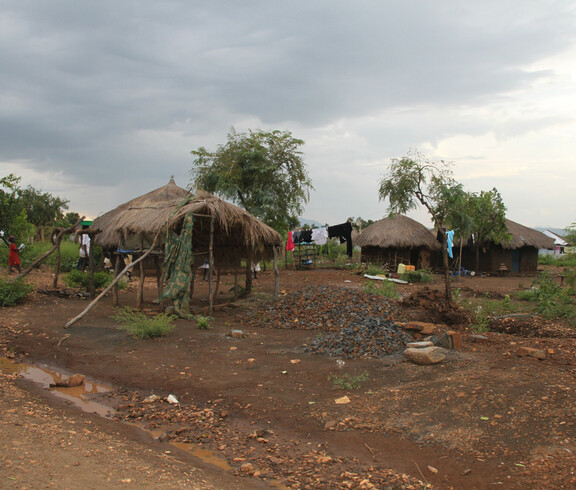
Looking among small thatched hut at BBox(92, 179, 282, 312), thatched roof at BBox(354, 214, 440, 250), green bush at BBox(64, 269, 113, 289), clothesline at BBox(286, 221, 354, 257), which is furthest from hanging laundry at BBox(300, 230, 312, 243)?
green bush at BBox(64, 269, 113, 289)

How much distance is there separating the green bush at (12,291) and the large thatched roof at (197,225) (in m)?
2.24

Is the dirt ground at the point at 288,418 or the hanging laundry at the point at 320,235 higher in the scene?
the hanging laundry at the point at 320,235

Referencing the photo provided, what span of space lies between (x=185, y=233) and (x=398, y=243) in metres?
14.4

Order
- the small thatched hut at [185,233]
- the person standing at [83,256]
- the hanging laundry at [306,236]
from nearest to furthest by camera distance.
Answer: the small thatched hut at [185,233], the person standing at [83,256], the hanging laundry at [306,236]

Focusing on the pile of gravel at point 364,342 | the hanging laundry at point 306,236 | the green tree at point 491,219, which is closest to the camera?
the pile of gravel at point 364,342

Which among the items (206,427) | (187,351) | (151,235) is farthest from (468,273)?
(206,427)

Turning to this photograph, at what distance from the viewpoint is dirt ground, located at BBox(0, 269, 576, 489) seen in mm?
3527

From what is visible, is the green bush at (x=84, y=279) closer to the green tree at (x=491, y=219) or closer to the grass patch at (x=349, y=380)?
the grass patch at (x=349, y=380)

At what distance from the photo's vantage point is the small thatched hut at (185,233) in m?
9.41

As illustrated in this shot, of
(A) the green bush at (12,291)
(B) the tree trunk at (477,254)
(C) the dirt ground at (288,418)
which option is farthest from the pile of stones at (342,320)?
(B) the tree trunk at (477,254)

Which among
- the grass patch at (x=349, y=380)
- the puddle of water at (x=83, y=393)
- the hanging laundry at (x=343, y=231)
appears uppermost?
the hanging laundry at (x=343, y=231)

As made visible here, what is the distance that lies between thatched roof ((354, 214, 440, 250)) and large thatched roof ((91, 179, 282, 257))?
1103 cm

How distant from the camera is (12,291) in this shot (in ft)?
33.9

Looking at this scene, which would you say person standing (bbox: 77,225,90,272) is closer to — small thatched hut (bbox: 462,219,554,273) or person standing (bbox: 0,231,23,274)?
person standing (bbox: 0,231,23,274)
